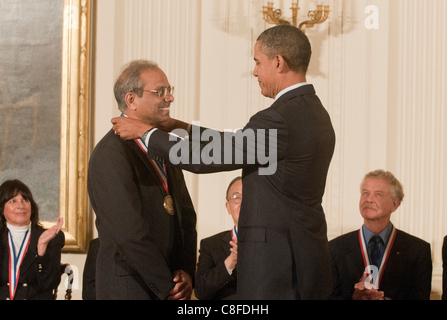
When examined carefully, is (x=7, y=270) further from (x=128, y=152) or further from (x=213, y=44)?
(x=213, y=44)

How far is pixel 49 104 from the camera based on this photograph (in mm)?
4766

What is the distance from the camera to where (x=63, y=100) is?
471cm

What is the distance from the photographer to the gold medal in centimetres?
261

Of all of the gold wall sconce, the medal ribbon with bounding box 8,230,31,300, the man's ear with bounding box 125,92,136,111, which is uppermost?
the gold wall sconce

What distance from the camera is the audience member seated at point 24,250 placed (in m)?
3.78

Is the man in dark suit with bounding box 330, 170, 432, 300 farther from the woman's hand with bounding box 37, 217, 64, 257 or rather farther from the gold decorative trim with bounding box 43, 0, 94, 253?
the gold decorative trim with bounding box 43, 0, 94, 253

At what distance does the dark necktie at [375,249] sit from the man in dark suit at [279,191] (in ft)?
4.97

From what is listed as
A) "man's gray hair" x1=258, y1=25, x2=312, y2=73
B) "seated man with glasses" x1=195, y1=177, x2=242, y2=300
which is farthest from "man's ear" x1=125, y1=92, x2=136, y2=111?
"seated man with glasses" x1=195, y1=177, x2=242, y2=300

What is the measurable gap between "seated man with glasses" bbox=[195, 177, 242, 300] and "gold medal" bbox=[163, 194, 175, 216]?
578 millimetres

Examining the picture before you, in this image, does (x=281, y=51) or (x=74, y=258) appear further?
(x=74, y=258)

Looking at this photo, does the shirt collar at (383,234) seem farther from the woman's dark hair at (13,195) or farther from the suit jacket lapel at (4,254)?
the suit jacket lapel at (4,254)

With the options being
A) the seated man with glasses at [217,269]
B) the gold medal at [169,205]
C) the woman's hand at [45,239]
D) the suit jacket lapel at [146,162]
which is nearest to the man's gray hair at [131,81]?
the suit jacket lapel at [146,162]
